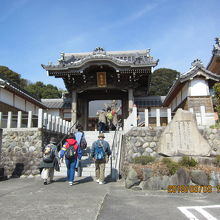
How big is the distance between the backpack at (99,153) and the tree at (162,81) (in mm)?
37129

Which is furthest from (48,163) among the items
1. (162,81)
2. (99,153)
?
(162,81)

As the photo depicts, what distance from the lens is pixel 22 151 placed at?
971 cm

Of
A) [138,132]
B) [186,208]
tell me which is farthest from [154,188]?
[138,132]

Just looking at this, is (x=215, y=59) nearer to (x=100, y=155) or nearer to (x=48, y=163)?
(x=100, y=155)

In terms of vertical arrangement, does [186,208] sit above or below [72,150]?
below

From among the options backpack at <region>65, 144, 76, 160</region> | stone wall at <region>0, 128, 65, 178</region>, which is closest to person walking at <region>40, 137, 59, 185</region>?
backpack at <region>65, 144, 76, 160</region>

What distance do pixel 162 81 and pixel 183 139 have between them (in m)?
38.5

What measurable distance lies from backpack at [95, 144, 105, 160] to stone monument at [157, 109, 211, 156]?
2.24 metres

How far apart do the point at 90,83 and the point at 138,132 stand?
24.3ft

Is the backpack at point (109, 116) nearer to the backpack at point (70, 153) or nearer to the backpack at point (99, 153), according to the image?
the backpack at point (99, 153)

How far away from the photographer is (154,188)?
5598mm

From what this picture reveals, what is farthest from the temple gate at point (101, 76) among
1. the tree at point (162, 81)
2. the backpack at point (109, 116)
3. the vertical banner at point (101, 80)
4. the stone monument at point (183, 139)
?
the tree at point (162, 81)

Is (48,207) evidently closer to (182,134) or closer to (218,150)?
(182,134)

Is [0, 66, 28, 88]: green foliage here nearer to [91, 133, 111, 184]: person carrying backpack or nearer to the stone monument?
[91, 133, 111, 184]: person carrying backpack
